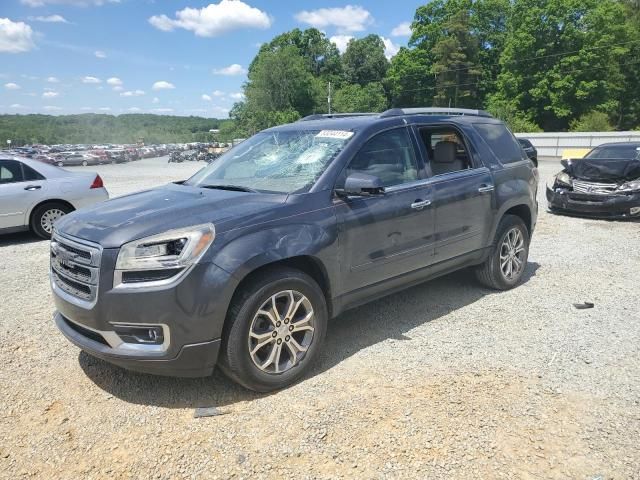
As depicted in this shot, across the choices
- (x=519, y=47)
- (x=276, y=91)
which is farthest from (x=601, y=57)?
(x=276, y=91)

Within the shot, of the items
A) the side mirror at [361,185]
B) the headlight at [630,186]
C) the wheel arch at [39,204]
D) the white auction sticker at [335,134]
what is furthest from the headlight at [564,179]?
the wheel arch at [39,204]

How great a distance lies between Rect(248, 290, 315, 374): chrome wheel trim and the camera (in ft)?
10.6

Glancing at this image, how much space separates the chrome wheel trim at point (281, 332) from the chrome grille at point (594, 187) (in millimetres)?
8106

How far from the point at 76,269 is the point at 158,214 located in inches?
24.4

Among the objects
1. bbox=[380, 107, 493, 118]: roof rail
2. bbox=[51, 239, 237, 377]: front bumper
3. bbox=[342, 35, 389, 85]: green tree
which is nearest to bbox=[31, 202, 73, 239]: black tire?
bbox=[51, 239, 237, 377]: front bumper

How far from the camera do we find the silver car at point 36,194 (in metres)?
8.06

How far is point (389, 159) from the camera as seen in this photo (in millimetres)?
4125

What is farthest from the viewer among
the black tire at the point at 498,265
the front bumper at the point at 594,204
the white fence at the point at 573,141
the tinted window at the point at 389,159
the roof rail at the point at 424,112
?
the white fence at the point at 573,141

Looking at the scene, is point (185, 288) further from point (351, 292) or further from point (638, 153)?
point (638, 153)

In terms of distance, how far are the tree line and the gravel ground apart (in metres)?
42.2

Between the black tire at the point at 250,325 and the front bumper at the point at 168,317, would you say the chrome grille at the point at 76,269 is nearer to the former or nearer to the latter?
the front bumper at the point at 168,317

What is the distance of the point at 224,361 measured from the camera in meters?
3.13

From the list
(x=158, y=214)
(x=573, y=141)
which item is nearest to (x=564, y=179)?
(x=158, y=214)

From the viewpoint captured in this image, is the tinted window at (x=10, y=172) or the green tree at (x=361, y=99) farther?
the green tree at (x=361, y=99)
